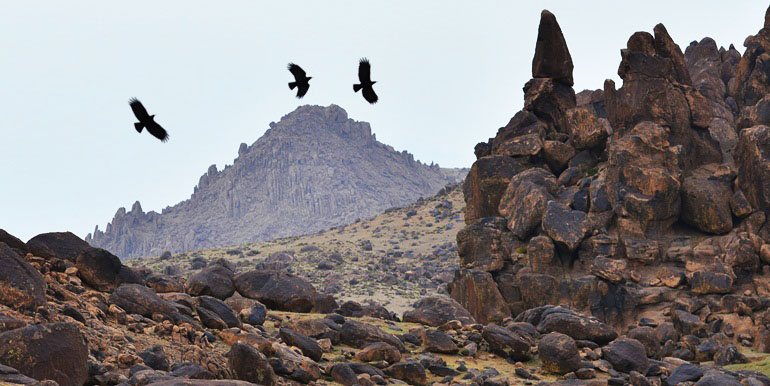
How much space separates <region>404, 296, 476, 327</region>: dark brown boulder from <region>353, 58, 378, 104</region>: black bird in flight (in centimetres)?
1320

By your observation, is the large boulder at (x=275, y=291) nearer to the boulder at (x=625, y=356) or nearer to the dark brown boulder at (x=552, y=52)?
the boulder at (x=625, y=356)

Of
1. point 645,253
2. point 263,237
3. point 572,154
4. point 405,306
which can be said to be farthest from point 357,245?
point 263,237

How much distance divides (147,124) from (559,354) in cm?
1309

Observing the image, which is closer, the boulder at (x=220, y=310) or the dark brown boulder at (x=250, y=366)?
the dark brown boulder at (x=250, y=366)

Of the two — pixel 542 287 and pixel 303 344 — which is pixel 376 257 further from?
pixel 303 344

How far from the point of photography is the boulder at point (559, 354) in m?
19.0

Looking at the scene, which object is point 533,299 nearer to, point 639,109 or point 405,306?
point 639,109

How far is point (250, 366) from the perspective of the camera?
13367mm

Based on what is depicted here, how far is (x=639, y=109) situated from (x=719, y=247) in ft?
31.1

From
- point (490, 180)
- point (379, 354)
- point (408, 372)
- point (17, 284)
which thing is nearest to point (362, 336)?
point (379, 354)

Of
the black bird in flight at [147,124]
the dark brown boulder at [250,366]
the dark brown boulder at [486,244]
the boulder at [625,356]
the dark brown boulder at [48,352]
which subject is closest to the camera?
the dark brown boulder at [48,352]

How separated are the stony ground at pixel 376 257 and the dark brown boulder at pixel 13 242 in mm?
40214

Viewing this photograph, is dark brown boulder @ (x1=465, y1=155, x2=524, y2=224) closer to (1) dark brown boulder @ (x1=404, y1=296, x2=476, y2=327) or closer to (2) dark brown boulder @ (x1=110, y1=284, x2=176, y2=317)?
(1) dark brown boulder @ (x1=404, y1=296, x2=476, y2=327)

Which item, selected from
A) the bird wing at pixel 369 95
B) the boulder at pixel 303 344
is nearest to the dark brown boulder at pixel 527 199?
the boulder at pixel 303 344
